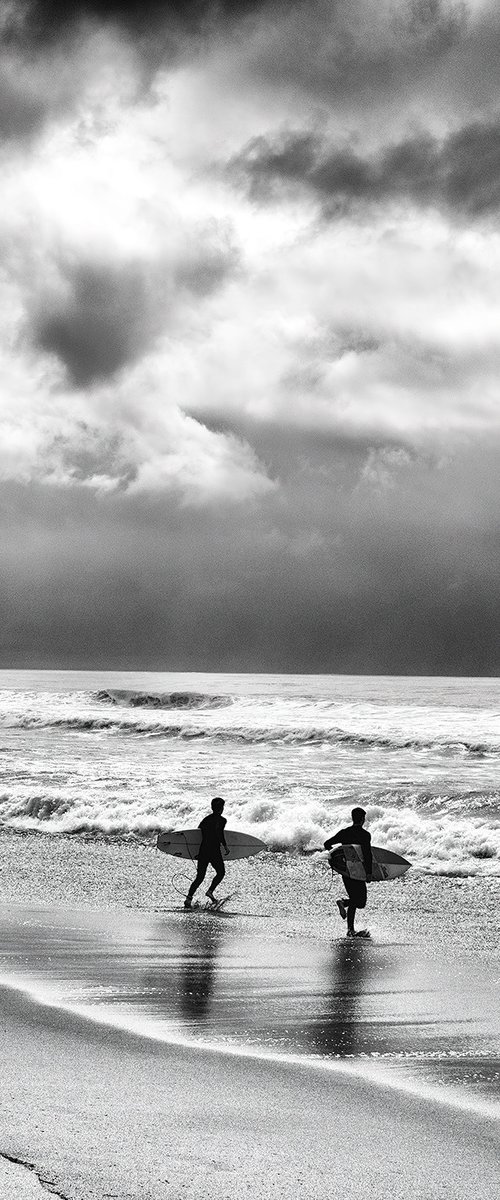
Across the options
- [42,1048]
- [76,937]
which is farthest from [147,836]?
[42,1048]

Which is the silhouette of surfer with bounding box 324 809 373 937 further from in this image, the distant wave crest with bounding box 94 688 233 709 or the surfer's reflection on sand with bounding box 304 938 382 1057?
the distant wave crest with bounding box 94 688 233 709

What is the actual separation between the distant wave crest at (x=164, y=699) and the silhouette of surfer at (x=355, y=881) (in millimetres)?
60141

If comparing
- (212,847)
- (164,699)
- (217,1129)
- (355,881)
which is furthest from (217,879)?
(164,699)

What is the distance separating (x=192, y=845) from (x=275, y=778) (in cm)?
1229

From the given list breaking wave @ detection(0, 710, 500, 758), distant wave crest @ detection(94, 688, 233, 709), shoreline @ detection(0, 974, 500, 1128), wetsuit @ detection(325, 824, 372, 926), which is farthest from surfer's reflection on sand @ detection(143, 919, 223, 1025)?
distant wave crest @ detection(94, 688, 233, 709)

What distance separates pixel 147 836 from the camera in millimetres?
21766

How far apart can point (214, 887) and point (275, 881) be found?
240 cm

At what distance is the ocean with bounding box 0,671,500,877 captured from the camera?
2062 cm

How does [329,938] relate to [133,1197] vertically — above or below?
below

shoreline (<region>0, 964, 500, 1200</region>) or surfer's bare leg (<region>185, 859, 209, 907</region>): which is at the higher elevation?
shoreline (<region>0, 964, 500, 1200</region>)

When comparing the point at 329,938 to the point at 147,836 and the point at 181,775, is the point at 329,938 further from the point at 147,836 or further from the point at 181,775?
the point at 181,775

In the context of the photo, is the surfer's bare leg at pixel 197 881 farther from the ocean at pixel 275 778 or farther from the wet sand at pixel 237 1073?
the ocean at pixel 275 778

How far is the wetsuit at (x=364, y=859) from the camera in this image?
13.1 meters

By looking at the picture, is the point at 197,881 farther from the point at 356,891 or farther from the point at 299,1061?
the point at 299,1061
